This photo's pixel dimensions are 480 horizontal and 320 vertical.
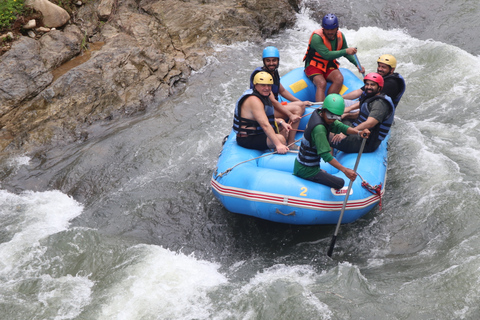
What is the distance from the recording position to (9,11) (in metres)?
8.66

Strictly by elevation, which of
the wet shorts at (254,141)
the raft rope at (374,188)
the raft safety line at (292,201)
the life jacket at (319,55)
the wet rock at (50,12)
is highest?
the life jacket at (319,55)

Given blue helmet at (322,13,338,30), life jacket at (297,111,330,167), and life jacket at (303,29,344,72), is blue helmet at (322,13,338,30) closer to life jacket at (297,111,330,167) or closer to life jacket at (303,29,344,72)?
life jacket at (303,29,344,72)

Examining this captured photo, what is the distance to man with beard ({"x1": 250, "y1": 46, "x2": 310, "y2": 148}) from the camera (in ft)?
19.3

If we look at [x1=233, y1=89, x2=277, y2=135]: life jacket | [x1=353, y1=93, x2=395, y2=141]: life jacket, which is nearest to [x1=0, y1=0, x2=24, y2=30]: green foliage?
[x1=233, y1=89, x2=277, y2=135]: life jacket

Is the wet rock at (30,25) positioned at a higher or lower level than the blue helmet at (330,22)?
lower

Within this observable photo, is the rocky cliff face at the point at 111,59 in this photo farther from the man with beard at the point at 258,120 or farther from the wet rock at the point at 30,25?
the man with beard at the point at 258,120

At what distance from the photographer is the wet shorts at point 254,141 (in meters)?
5.51

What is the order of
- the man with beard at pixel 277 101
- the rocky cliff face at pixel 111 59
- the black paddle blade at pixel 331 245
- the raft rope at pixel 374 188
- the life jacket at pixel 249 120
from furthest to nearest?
the rocky cliff face at pixel 111 59 < the man with beard at pixel 277 101 < the life jacket at pixel 249 120 < the raft rope at pixel 374 188 < the black paddle blade at pixel 331 245

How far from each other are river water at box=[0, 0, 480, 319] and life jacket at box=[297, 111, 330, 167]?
1.03 meters

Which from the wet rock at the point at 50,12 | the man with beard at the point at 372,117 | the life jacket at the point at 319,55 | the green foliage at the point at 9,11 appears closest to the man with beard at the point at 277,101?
the man with beard at the point at 372,117

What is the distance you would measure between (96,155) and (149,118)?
132 cm

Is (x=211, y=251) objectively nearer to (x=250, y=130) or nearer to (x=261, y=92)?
(x=250, y=130)

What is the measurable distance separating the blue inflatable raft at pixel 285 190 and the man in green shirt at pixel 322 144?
99 millimetres

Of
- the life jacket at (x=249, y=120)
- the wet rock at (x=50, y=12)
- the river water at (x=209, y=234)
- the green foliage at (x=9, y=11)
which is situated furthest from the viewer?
the wet rock at (x=50, y=12)
